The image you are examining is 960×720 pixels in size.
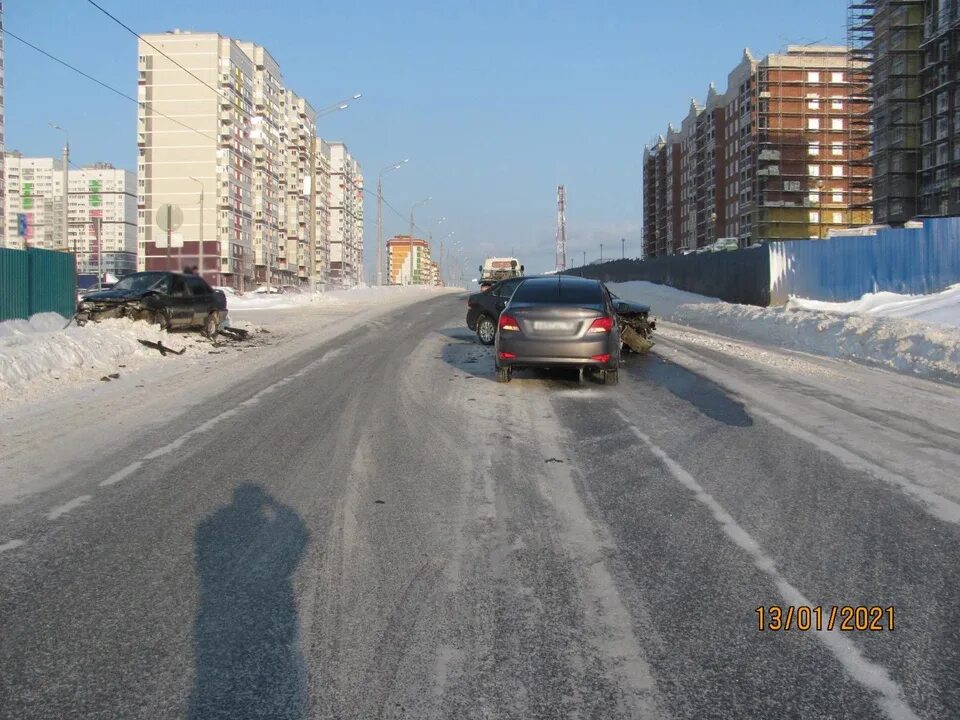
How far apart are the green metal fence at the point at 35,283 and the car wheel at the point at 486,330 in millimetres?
9828

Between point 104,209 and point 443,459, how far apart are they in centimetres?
11809

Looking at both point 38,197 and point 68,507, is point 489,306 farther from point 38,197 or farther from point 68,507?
point 38,197

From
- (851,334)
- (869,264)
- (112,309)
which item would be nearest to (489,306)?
(851,334)

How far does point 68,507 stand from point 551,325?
283 inches

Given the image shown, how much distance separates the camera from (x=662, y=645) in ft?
12.4

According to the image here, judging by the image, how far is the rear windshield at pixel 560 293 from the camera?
1229 cm

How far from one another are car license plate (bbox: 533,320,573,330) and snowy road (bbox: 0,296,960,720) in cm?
212

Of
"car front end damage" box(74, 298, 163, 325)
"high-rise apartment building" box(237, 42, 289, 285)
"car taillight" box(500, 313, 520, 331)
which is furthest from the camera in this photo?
"high-rise apartment building" box(237, 42, 289, 285)

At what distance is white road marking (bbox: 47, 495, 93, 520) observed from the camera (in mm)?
5805

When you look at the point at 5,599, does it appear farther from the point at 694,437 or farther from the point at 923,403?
the point at 923,403

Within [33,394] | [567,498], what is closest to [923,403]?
[567,498]

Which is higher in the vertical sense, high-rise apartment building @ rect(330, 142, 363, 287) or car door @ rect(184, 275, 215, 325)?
high-rise apartment building @ rect(330, 142, 363, 287)

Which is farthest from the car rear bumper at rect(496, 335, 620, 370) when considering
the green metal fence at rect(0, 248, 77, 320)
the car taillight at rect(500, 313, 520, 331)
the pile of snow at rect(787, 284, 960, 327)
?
the green metal fence at rect(0, 248, 77, 320)

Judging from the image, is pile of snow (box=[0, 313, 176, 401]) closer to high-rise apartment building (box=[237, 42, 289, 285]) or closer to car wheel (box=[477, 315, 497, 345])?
car wheel (box=[477, 315, 497, 345])
